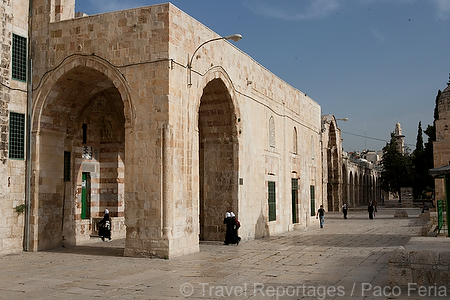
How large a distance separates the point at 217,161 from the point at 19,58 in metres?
6.68

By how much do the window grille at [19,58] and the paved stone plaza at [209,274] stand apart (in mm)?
4824

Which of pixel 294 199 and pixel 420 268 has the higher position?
pixel 294 199

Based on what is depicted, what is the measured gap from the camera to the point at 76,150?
14320 millimetres

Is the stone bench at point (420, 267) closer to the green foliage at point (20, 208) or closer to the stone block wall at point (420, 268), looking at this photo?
the stone block wall at point (420, 268)

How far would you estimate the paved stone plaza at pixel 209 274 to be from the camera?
7.03 metres

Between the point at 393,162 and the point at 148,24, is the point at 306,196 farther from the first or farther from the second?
the point at 393,162

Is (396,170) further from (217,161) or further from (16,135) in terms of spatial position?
(16,135)

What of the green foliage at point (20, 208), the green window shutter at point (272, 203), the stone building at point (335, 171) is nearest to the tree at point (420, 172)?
the stone building at point (335, 171)

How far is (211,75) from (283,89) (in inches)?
279

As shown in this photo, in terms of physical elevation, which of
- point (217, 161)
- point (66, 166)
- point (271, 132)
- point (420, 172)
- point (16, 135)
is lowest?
point (66, 166)

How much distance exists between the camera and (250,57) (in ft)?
54.0

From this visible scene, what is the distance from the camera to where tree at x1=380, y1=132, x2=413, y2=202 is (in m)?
52.8

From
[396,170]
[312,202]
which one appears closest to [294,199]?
[312,202]

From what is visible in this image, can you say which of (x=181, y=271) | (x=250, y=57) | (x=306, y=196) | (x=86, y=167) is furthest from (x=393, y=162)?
(x=181, y=271)
